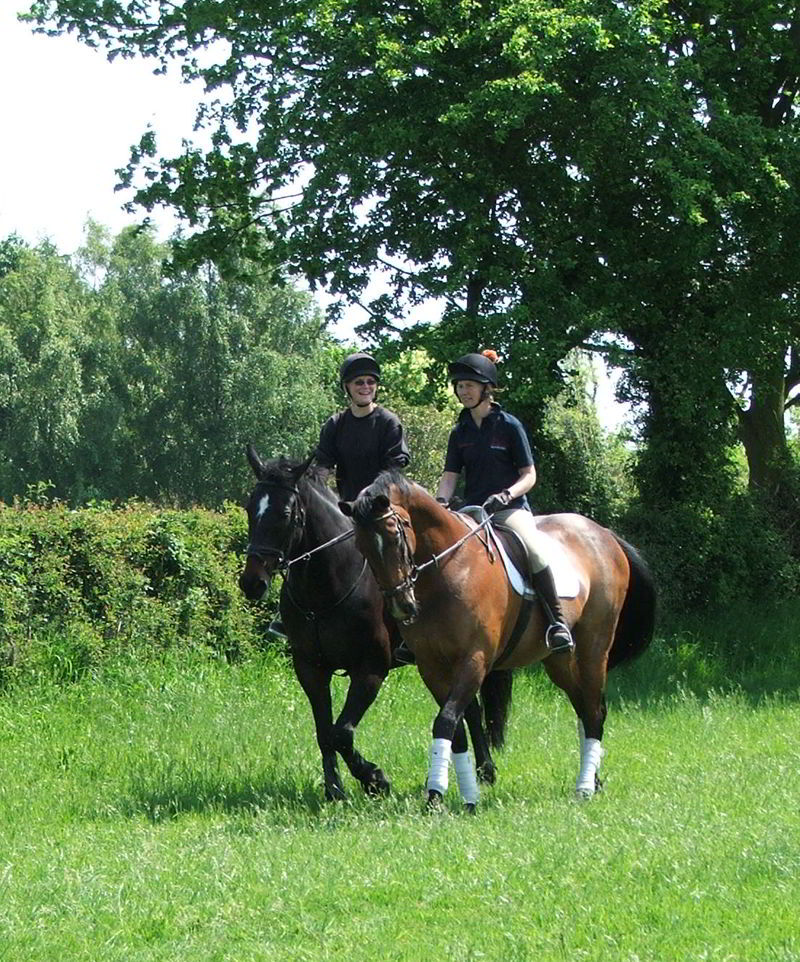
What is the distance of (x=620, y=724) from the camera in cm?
1305

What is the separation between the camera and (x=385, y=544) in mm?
8102

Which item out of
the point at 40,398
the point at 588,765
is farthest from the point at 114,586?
the point at 40,398

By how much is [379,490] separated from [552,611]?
6.84ft

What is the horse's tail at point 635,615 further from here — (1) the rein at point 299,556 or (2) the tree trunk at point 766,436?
(2) the tree trunk at point 766,436

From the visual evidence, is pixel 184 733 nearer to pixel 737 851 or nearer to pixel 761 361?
pixel 737 851

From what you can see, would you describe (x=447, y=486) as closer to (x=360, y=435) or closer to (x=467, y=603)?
(x=360, y=435)

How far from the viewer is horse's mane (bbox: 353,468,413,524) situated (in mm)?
7996

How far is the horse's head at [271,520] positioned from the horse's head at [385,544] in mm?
975

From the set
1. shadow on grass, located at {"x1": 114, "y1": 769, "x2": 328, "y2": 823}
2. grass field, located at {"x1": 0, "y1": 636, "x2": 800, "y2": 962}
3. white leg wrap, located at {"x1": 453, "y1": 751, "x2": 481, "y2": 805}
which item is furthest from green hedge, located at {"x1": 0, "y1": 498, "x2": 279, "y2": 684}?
white leg wrap, located at {"x1": 453, "y1": 751, "x2": 481, "y2": 805}

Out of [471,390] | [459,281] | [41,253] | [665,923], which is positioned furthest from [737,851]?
[41,253]

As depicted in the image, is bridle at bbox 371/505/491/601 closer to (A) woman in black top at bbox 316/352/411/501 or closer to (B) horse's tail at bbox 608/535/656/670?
(A) woman in black top at bbox 316/352/411/501

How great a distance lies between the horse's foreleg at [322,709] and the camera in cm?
941

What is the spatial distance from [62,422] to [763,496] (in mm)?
41043

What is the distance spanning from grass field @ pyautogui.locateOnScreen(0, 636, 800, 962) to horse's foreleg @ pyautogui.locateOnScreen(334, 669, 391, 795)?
247mm
